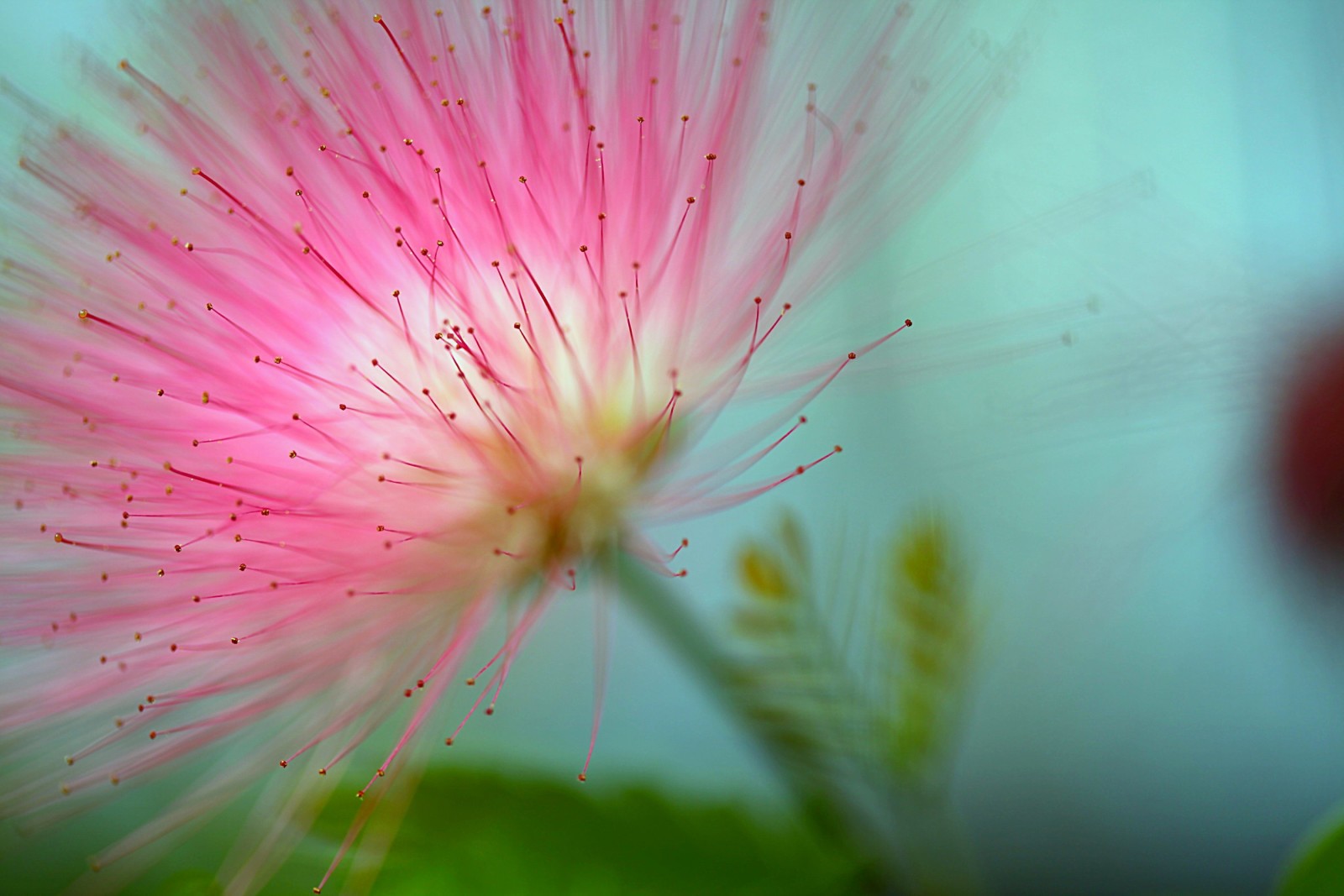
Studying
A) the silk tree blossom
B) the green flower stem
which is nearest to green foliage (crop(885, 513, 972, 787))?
the green flower stem

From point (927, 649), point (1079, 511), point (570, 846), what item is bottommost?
point (570, 846)

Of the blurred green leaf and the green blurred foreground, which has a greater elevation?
the blurred green leaf

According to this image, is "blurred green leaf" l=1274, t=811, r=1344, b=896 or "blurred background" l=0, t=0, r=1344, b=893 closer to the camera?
"blurred green leaf" l=1274, t=811, r=1344, b=896

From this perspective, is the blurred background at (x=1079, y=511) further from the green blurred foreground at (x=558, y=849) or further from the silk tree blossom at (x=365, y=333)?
the silk tree blossom at (x=365, y=333)

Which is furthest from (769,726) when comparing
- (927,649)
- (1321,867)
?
(1321,867)

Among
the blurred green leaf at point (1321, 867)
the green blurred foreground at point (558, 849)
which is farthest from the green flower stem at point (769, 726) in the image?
the blurred green leaf at point (1321, 867)

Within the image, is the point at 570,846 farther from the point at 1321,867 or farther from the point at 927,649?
the point at 1321,867

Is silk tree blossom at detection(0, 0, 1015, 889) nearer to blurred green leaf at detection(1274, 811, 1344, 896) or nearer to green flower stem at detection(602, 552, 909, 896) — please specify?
green flower stem at detection(602, 552, 909, 896)
